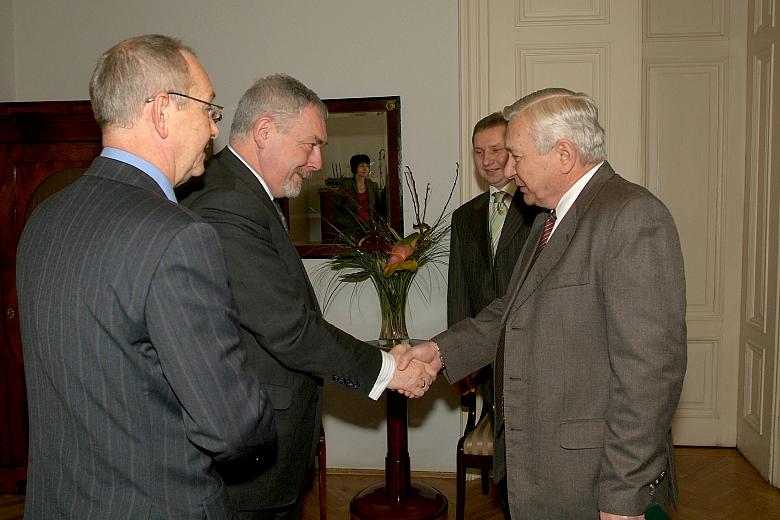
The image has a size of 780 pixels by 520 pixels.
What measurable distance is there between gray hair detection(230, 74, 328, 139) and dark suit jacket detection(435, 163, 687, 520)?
0.98 m

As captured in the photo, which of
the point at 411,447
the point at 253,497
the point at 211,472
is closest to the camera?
the point at 211,472

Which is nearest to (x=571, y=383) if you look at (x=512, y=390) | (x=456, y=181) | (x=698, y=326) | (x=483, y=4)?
(x=512, y=390)

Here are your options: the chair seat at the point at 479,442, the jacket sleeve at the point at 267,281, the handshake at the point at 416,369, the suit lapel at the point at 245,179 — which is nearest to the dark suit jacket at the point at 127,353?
the jacket sleeve at the point at 267,281

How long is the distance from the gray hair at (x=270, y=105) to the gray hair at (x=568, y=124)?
811mm

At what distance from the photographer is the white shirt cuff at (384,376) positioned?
2.63 metres

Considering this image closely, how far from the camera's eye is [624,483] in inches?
73.6

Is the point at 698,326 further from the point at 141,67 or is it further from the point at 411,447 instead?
the point at 141,67

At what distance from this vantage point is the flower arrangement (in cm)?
398

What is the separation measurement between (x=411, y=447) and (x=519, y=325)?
2817mm

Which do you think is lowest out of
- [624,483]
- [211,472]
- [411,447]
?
[411,447]

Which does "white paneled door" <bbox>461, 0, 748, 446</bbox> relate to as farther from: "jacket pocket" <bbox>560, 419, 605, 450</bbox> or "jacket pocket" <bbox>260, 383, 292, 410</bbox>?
"jacket pocket" <bbox>260, 383, 292, 410</bbox>

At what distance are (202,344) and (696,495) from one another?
3.87m

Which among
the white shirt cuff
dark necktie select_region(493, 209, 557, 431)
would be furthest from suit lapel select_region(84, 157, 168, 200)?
the white shirt cuff

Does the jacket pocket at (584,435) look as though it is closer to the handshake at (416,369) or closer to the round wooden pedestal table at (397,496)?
the handshake at (416,369)
